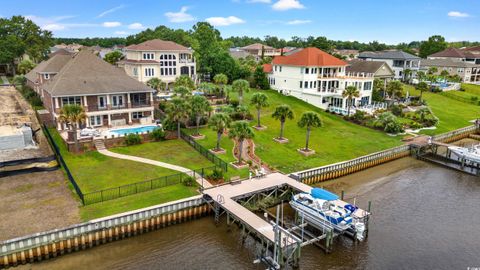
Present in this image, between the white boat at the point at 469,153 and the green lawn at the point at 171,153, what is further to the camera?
the white boat at the point at 469,153

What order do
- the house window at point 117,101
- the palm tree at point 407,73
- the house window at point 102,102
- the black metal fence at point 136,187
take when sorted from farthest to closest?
the palm tree at point 407,73
the house window at point 117,101
the house window at point 102,102
the black metal fence at point 136,187

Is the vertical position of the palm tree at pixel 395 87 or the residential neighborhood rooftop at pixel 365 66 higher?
the residential neighborhood rooftop at pixel 365 66

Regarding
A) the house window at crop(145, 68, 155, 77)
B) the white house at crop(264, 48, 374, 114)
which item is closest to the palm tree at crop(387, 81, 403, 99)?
the white house at crop(264, 48, 374, 114)

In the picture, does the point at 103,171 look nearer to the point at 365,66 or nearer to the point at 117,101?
the point at 117,101

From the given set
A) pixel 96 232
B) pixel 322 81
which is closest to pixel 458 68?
pixel 322 81

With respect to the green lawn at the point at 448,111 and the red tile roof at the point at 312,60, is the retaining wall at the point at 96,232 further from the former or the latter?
the green lawn at the point at 448,111

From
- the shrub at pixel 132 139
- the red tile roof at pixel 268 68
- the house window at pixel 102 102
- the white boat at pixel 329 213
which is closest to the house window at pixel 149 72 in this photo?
the house window at pixel 102 102

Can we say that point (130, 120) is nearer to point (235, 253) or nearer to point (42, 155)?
point (42, 155)
